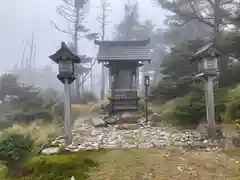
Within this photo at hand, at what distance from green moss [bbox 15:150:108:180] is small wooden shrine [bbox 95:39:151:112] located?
8377 mm

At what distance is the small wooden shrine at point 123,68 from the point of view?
12805 millimetres

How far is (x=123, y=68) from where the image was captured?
44.5 feet

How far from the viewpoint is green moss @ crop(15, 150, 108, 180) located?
3.67 meters

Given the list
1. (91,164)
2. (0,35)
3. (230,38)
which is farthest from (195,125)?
(0,35)

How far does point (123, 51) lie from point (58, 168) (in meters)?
10.0

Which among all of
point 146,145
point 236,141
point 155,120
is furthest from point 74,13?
point 236,141

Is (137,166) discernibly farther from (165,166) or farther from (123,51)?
(123,51)

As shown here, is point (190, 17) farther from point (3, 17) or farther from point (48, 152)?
point (3, 17)

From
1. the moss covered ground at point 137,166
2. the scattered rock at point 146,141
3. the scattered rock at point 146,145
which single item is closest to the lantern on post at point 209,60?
the scattered rock at point 146,141

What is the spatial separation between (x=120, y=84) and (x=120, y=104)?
1323 mm

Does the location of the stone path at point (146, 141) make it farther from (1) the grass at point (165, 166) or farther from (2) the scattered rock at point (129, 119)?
(2) the scattered rock at point (129, 119)

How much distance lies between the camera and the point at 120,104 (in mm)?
12906

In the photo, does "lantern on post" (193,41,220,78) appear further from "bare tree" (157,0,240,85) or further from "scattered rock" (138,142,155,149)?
"bare tree" (157,0,240,85)

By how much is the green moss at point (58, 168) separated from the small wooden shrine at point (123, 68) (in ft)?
27.5
